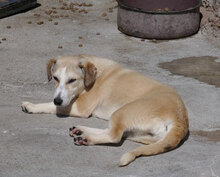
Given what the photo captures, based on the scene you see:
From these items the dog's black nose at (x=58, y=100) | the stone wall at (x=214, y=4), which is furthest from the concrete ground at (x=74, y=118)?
the stone wall at (x=214, y=4)

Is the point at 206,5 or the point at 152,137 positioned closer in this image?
the point at 152,137

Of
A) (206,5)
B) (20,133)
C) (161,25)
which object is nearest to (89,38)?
(161,25)

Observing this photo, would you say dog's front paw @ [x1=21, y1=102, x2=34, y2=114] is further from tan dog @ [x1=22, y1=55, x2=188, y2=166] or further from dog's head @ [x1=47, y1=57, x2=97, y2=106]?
dog's head @ [x1=47, y1=57, x2=97, y2=106]

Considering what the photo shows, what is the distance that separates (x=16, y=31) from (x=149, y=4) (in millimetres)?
2959

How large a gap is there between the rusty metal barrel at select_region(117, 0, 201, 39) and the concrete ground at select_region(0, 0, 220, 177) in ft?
0.51

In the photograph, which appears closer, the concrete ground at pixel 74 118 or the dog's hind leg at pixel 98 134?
the concrete ground at pixel 74 118

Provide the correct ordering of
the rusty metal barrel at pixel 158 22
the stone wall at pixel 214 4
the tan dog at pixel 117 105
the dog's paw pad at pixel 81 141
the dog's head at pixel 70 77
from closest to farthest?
1. the tan dog at pixel 117 105
2. the dog's paw pad at pixel 81 141
3. the dog's head at pixel 70 77
4. the rusty metal barrel at pixel 158 22
5. the stone wall at pixel 214 4

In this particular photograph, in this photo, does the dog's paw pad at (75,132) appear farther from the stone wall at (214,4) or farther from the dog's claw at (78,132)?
the stone wall at (214,4)

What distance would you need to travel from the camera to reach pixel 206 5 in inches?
406

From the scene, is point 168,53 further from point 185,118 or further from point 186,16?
point 185,118

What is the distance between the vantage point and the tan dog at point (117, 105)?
4727 mm

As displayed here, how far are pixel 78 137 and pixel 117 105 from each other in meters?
0.69

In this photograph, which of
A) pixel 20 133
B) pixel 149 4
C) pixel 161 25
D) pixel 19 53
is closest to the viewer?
pixel 20 133

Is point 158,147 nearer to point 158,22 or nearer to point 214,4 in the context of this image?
point 158,22
